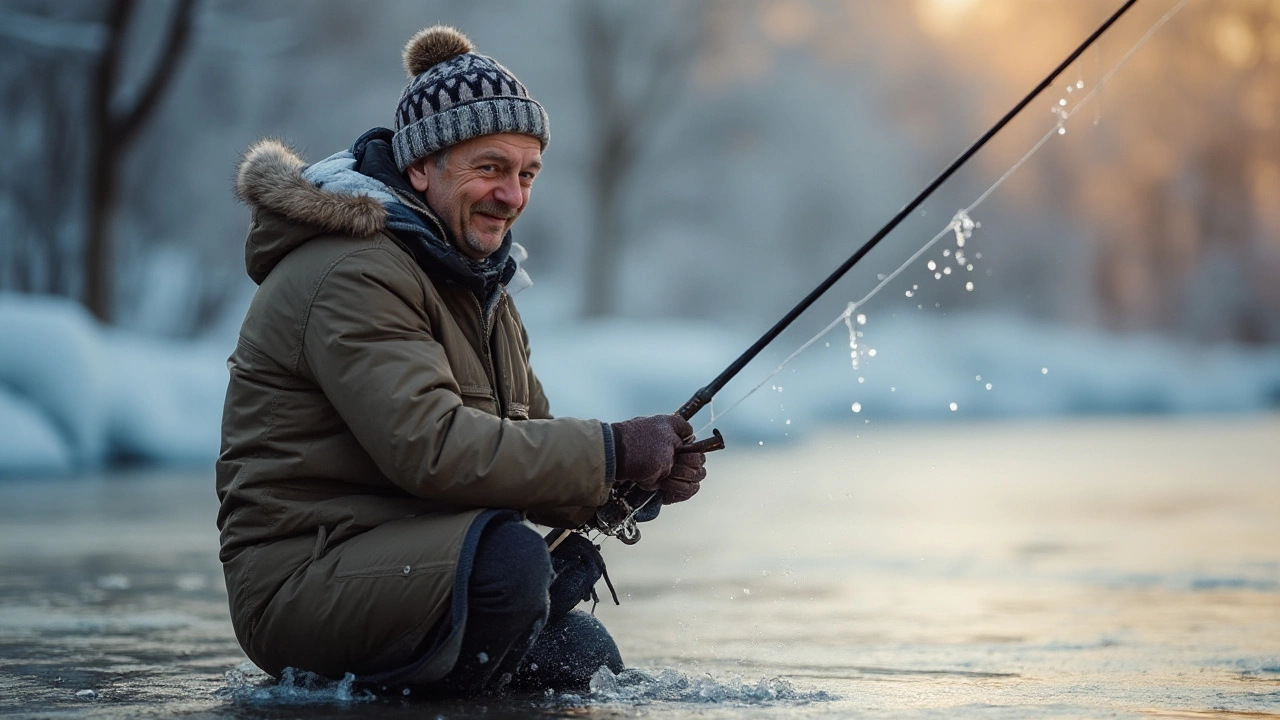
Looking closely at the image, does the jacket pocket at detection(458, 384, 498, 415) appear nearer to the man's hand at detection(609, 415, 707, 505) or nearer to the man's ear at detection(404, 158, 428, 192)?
the man's hand at detection(609, 415, 707, 505)

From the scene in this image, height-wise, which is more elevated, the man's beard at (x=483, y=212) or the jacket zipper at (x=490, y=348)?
the man's beard at (x=483, y=212)

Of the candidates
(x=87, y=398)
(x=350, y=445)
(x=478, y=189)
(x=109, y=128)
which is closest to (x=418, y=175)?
(x=478, y=189)

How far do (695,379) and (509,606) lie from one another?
1272cm

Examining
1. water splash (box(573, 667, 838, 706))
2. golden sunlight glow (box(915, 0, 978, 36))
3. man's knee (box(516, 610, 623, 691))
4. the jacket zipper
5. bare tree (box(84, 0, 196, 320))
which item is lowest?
water splash (box(573, 667, 838, 706))

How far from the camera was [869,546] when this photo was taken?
684cm

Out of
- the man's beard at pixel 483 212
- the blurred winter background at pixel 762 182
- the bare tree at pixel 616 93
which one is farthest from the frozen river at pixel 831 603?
the bare tree at pixel 616 93

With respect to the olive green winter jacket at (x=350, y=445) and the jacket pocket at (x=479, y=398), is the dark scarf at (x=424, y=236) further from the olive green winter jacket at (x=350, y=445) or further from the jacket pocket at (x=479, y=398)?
the jacket pocket at (x=479, y=398)

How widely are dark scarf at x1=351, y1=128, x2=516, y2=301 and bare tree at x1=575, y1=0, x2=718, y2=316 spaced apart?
19.6 meters

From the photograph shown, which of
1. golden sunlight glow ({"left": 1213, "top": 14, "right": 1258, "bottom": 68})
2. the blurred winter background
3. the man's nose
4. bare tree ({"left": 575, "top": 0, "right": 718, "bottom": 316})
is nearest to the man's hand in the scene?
the man's nose

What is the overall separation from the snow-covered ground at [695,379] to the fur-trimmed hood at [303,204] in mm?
1786

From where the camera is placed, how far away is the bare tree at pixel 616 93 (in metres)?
22.9

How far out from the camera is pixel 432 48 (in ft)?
10.5

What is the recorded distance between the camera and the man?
106 inches

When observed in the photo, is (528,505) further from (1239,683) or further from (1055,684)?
(1239,683)
